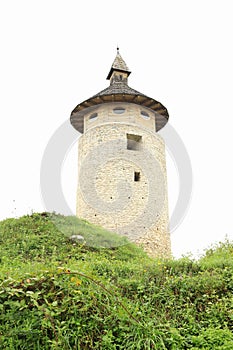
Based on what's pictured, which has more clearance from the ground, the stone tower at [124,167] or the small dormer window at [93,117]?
the small dormer window at [93,117]

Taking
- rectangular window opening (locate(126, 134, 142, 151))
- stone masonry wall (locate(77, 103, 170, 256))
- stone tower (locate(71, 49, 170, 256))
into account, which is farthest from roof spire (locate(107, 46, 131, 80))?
rectangular window opening (locate(126, 134, 142, 151))

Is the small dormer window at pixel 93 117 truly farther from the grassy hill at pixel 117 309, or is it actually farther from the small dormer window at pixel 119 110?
the grassy hill at pixel 117 309

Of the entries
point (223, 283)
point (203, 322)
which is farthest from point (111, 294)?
point (223, 283)

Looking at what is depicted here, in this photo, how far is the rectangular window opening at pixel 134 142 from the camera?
49.4 feet

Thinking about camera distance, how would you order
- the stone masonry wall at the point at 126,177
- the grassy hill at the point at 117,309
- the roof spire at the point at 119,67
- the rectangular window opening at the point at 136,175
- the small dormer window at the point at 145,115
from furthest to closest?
the roof spire at the point at 119,67 < the small dormer window at the point at 145,115 < the rectangular window opening at the point at 136,175 < the stone masonry wall at the point at 126,177 < the grassy hill at the point at 117,309

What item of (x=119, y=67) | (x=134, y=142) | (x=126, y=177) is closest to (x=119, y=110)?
(x=134, y=142)

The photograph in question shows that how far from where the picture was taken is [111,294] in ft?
12.4

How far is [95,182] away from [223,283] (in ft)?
32.2

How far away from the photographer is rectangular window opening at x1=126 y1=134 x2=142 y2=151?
15047mm

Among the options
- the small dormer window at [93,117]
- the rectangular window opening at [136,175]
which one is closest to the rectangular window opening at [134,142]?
the rectangular window opening at [136,175]

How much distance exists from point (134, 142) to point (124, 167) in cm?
161

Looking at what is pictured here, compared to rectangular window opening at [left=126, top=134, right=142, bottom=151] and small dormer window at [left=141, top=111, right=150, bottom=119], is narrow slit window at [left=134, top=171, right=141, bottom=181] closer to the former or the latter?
rectangular window opening at [left=126, top=134, right=142, bottom=151]

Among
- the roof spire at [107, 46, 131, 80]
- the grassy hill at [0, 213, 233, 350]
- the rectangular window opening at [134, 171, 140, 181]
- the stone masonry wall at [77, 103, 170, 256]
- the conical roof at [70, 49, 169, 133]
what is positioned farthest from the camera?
the roof spire at [107, 46, 131, 80]

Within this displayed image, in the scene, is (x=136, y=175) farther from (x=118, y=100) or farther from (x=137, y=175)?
(x=118, y=100)
